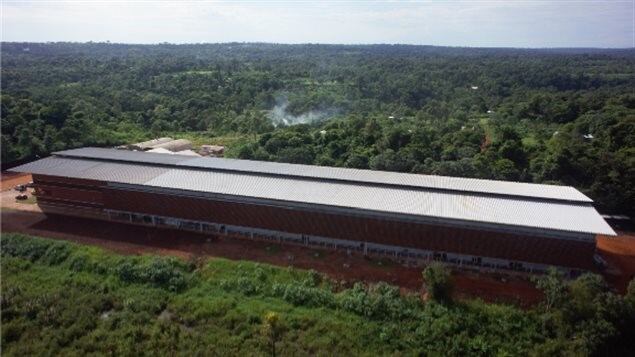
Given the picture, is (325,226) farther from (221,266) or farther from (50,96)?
(50,96)

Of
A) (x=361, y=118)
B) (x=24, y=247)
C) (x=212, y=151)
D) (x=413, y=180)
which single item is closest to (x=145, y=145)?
(x=212, y=151)

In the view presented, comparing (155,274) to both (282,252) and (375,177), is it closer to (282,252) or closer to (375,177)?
(282,252)

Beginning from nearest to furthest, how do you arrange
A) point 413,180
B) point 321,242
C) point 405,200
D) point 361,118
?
point 405,200 → point 321,242 → point 413,180 → point 361,118

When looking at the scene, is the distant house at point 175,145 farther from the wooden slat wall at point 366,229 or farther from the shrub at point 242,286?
the shrub at point 242,286

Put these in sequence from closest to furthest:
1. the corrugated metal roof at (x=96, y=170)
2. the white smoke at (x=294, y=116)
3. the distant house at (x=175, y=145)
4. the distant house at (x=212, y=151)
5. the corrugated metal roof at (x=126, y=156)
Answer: the corrugated metal roof at (x=96, y=170) < the corrugated metal roof at (x=126, y=156) < the distant house at (x=212, y=151) < the distant house at (x=175, y=145) < the white smoke at (x=294, y=116)

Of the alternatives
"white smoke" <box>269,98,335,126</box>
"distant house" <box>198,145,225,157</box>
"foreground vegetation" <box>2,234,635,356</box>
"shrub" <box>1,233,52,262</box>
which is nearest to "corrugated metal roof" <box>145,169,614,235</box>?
"foreground vegetation" <box>2,234,635,356</box>

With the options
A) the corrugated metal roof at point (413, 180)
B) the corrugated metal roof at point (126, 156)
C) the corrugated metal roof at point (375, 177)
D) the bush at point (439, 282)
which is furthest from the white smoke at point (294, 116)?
the bush at point (439, 282)

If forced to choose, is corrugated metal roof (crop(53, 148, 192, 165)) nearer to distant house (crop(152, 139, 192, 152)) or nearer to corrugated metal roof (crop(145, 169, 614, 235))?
corrugated metal roof (crop(145, 169, 614, 235))

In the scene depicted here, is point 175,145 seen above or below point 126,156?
below
